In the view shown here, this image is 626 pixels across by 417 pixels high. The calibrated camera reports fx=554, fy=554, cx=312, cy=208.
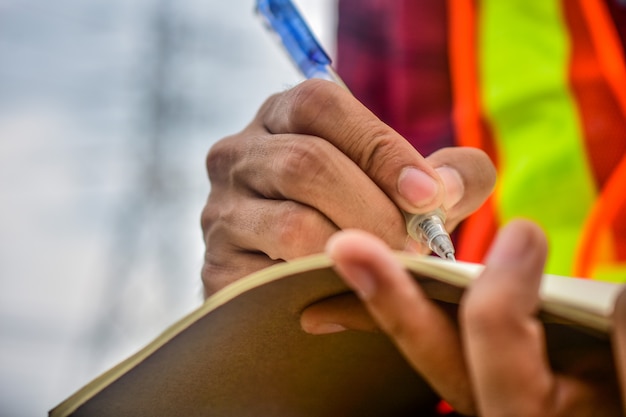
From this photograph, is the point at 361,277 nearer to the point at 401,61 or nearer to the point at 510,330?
the point at 510,330

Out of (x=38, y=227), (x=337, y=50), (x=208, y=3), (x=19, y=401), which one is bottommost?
(x=19, y=401)

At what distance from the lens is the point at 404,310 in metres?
0.17

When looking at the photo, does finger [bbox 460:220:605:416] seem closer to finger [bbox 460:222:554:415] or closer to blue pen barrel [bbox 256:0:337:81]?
finger [bbox 460:222:554:415]

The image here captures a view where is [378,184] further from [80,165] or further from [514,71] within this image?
[80,165]

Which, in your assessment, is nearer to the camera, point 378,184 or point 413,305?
point 413,305

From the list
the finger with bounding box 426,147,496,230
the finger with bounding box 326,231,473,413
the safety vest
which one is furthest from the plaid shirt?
the finger with bounding box 326,231,473,413

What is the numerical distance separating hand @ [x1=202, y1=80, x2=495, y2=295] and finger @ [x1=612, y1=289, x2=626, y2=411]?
5.5 inches

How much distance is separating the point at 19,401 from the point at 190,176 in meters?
0.36

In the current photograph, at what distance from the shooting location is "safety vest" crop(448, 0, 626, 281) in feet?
1.58

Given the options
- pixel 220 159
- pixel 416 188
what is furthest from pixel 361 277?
pixel 220 159

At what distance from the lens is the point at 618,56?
51cm

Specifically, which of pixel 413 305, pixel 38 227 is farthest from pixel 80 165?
pixel 413 305

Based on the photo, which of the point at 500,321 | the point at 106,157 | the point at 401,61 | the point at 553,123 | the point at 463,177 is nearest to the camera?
the point at 500,321

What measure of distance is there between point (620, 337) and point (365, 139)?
18 cm
